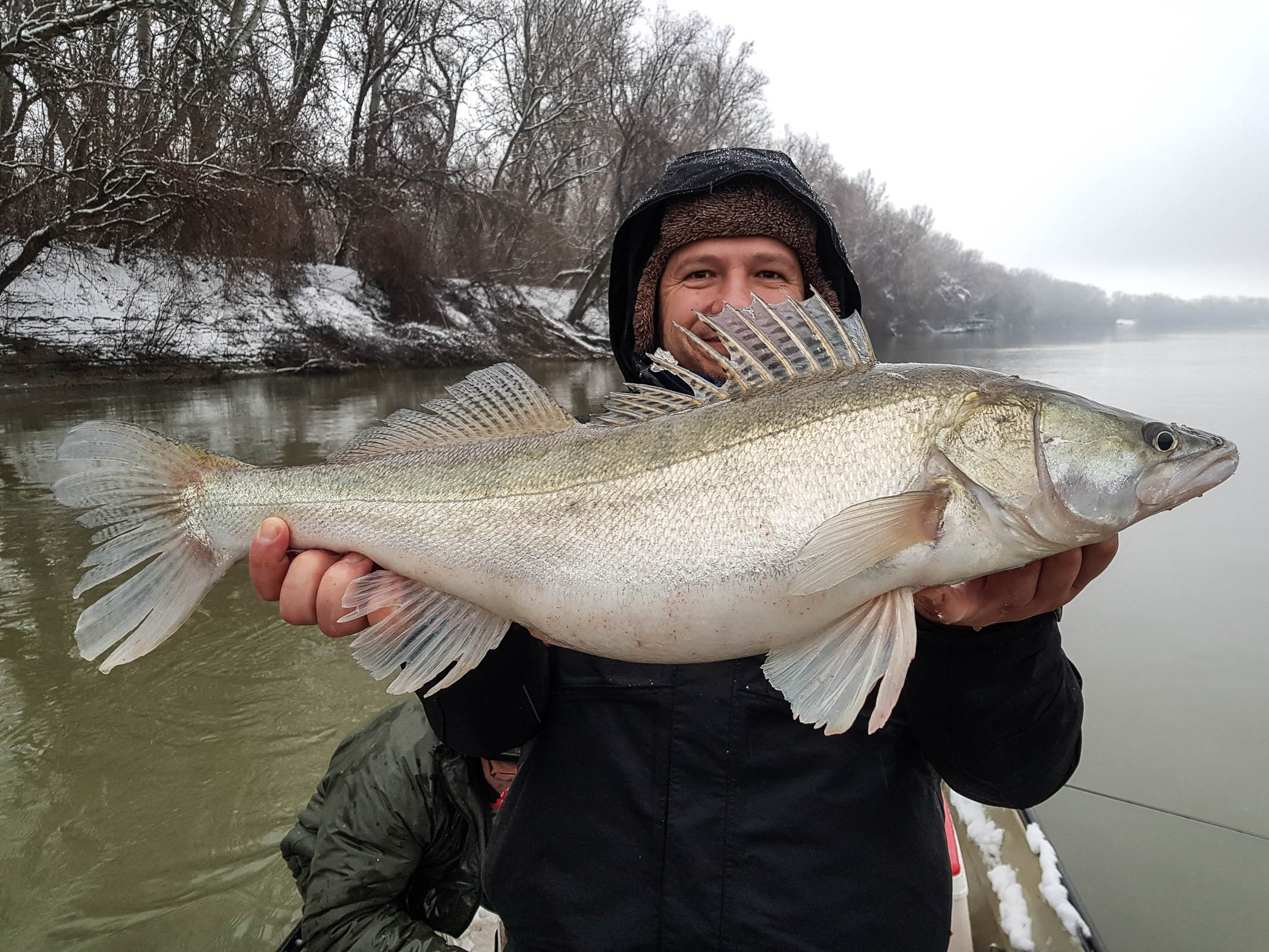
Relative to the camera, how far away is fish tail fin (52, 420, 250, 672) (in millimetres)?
1741

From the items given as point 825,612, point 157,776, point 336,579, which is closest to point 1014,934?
point 825,612

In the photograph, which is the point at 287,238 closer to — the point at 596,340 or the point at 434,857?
the point at 596,340

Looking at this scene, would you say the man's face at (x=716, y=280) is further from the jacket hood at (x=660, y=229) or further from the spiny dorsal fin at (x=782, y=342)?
the spiny dorsal fin at (x=782, y=342)

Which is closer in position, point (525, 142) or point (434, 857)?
point (434, 857)

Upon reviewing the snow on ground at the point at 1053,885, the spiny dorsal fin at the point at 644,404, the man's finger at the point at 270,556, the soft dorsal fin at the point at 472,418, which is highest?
the spiny dorsal fin at the point at 644,404

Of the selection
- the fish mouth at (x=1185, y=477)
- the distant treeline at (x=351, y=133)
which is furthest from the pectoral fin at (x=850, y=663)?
the distant treeline at (x=351, y=133)

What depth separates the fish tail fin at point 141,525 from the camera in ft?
5.71

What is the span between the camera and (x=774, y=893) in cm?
155

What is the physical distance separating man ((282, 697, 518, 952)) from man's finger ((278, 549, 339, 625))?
89cm

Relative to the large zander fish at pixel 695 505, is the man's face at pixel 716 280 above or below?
above

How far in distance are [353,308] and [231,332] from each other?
431 centimetres

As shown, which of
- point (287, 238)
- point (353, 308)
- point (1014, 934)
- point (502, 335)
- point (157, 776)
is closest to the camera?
point (1014, 934)

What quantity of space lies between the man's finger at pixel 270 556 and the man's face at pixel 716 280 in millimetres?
1429

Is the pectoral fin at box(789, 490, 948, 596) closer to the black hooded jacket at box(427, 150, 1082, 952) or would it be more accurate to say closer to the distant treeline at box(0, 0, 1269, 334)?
the black hooded jacket at box(427, 150, 1082, 952)
